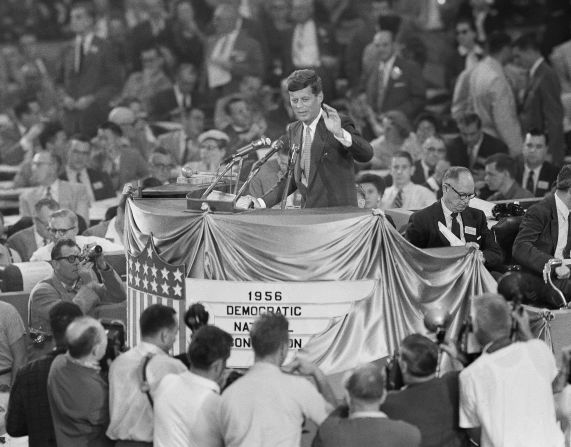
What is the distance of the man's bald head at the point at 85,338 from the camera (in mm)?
8117

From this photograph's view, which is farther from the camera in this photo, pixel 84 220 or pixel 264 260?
pixel 84 220

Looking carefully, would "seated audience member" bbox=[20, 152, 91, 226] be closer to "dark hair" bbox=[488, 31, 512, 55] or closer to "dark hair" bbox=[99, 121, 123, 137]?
"dark hair" bbox=[99, 121, 123, 137]

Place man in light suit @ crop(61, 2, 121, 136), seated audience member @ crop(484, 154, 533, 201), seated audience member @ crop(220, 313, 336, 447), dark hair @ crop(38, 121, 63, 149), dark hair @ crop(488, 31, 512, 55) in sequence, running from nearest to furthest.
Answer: seated audience member @ crop(220, 313, 336, 447) → seated audience member @ crop(484, 154, 533, 201) → dark hair @ crop(488, 31, 512, 55) → dark hair @ crop(38, 121, 63, 149) → man in light suit @ crop(61, 2, 121, 136)

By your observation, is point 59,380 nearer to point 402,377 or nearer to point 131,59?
point 402,377

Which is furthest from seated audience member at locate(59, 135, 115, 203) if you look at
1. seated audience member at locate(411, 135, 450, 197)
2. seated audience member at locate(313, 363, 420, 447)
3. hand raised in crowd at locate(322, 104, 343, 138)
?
seated audience member at locate(313, 363, 420, 447)

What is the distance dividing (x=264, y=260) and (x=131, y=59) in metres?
13.4

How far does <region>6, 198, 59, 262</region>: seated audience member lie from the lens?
1356 centimetres

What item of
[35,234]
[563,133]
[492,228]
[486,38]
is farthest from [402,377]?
[486,38]

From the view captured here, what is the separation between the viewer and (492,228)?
10758 mm

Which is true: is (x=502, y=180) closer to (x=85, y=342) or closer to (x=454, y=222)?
(x=454, y=222)

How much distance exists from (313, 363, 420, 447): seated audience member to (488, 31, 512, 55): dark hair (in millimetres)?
11445

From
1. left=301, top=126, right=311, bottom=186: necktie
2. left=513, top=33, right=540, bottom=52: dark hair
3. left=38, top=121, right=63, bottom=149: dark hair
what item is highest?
left=513, top=33, right=540, bottom=52: dark hair

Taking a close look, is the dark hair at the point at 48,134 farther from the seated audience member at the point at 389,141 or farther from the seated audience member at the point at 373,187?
the seated audience member at the point at 373,187

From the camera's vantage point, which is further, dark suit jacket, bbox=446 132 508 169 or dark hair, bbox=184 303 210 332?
dark suit jacket, bbox=446 132 508 169
